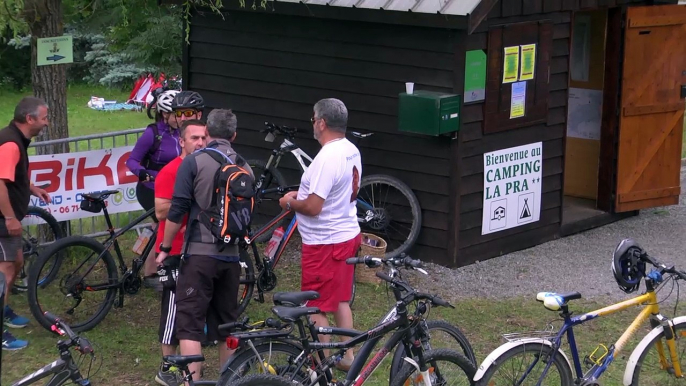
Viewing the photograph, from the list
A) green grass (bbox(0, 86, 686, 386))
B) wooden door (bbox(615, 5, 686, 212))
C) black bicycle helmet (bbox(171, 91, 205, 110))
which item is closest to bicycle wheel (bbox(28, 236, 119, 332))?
green grass (bbox(0, 86, 686, 386))

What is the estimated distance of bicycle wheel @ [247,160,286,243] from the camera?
9.24 m

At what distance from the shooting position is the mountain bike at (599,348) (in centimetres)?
516

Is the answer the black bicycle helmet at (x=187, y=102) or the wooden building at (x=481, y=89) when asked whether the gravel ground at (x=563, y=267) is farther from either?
the black bicycle helmet at (x=187, y=102)

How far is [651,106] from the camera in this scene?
10.6 metres

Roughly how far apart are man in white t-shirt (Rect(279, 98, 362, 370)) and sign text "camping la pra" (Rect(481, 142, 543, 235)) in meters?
3.36

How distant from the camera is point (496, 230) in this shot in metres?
9.37

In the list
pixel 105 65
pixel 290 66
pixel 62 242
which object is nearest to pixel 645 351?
pixel 62 242

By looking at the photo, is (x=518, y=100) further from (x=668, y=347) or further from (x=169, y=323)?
(x=169, y=323)

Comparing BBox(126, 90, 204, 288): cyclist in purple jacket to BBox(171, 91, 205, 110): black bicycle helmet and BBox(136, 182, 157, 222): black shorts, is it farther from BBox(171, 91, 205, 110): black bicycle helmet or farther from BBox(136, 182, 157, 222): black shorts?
BBox(171, 91, 205, 110): black bicycle helmet

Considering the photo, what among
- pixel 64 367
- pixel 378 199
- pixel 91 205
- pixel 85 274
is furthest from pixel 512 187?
pixel 64 367

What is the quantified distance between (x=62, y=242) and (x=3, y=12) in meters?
1.99

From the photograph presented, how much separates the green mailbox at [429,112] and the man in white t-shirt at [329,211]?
249 centimetres

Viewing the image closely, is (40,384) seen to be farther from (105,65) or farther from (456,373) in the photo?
(105,65)

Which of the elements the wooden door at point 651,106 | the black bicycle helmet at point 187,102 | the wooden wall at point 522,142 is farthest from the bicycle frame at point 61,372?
the wooden door at point 651,106
